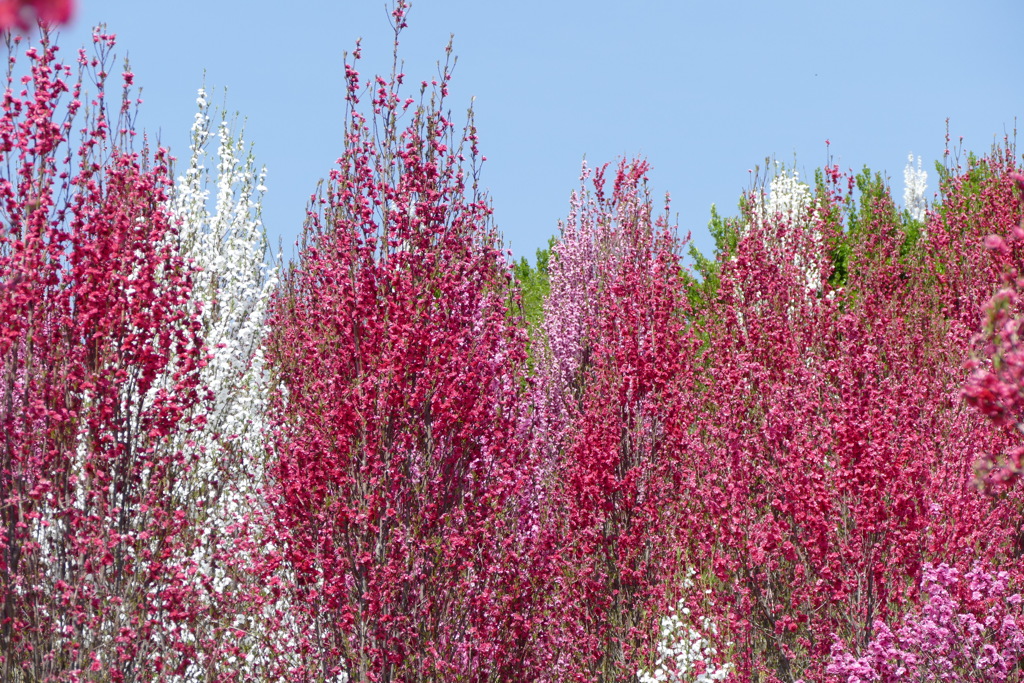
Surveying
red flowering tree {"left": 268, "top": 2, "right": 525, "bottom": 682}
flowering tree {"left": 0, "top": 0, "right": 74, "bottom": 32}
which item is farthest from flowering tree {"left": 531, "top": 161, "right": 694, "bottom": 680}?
flowering tree {"left": 0, "top": 0, "right": 74, "bottom": 32}

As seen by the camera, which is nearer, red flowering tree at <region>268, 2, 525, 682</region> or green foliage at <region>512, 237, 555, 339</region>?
red flowering tree at <region>268, 2, 525, 682</region>

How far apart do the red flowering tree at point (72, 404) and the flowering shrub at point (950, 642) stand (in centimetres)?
499

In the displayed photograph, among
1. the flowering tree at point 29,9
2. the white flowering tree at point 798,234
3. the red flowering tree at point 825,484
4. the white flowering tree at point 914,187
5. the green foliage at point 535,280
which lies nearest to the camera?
the flowering tree at point 29,9

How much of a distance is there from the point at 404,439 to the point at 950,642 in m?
4.21

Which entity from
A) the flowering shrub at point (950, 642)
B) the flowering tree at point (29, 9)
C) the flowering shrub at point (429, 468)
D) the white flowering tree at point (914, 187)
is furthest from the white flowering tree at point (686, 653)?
the white flowering tree at point (914, 187)

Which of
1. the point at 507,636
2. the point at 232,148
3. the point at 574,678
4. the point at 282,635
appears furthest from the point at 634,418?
the point at 232,148

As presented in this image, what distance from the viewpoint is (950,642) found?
766cm

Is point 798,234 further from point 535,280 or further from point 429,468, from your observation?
point 535,280

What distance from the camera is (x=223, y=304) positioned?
1312 cm

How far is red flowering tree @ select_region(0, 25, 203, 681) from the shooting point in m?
6.45

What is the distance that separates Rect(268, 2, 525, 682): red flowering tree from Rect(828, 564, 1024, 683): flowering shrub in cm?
272

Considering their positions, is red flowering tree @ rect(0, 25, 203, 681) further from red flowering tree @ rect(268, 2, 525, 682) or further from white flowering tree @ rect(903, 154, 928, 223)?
white flowering tree @ rect(903, 154, 928, 223)

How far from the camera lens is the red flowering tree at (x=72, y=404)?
6.45m

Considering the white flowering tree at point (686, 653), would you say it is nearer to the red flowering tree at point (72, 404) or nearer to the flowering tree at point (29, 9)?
the red flowering tree at point (72, 404)
